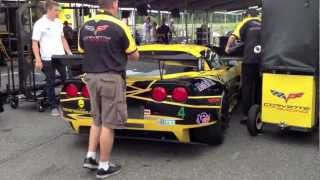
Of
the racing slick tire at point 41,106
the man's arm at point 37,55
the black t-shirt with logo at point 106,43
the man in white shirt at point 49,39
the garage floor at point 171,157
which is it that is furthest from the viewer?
the racing slick tire at point 41,106

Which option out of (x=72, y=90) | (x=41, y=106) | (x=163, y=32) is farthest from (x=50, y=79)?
(x=163, y=32)

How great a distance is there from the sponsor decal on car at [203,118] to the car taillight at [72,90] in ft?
4.58

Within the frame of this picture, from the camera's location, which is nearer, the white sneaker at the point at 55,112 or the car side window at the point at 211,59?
the car side window at the point at 211,59

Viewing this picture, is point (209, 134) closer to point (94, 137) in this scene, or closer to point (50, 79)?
point (94, 137)

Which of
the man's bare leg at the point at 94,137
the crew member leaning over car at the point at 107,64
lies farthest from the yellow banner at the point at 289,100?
the man's bare leg at the point at 94,137

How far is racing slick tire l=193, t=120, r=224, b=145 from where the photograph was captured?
5.49 m

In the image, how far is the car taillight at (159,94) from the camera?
526cm

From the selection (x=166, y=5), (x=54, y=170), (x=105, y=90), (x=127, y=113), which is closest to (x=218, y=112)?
(x=127, y=113)

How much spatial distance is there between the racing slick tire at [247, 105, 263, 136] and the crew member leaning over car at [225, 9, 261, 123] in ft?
2.23

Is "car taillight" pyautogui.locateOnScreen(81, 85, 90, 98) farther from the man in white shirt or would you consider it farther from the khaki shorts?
the man in white shirt

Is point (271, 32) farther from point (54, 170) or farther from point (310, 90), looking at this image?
A: point (54, 170)

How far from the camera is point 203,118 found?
5.31m

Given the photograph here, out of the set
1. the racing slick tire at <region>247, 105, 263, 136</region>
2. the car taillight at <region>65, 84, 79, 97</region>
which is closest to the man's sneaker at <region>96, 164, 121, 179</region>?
the car taillight at <region>65, 84, 79, 97</region>

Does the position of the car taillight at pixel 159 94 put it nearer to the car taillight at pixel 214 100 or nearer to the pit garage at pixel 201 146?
the pit garage at pixel 201 146
